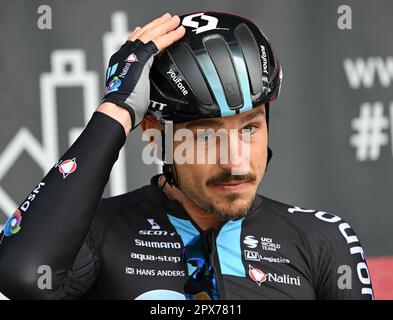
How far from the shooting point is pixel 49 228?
8.46ft

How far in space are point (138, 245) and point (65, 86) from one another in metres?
2.77

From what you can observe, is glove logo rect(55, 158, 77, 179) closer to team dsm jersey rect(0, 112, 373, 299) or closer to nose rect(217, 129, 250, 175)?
team dsm jersey rect(0, 112, 373, 299)

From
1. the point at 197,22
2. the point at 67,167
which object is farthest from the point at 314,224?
the point at 67,167

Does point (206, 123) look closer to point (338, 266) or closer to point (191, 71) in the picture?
point (191, 71)

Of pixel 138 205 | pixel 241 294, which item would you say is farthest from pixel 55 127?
pixel 241 294

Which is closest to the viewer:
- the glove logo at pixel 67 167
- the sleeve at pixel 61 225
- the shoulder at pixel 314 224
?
the sleeve at pixel 61 225

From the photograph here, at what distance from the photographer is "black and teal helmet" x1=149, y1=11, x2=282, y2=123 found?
285 cm

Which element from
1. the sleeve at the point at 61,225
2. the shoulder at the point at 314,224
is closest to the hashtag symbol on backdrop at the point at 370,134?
the shoulder at the point at 314,224

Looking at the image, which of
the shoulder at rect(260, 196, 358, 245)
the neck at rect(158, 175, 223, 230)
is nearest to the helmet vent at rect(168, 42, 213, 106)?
the neck at rect(158, 175, 223, 230)

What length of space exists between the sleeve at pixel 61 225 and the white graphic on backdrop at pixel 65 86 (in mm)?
2767

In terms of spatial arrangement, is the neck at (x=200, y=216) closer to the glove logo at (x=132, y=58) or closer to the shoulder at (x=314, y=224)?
the shoulder at (x=314, y=224)

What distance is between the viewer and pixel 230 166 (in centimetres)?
280

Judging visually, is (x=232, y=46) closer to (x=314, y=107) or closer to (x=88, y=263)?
(x=88, y=263)

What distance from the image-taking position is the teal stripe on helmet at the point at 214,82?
2.82 metres
